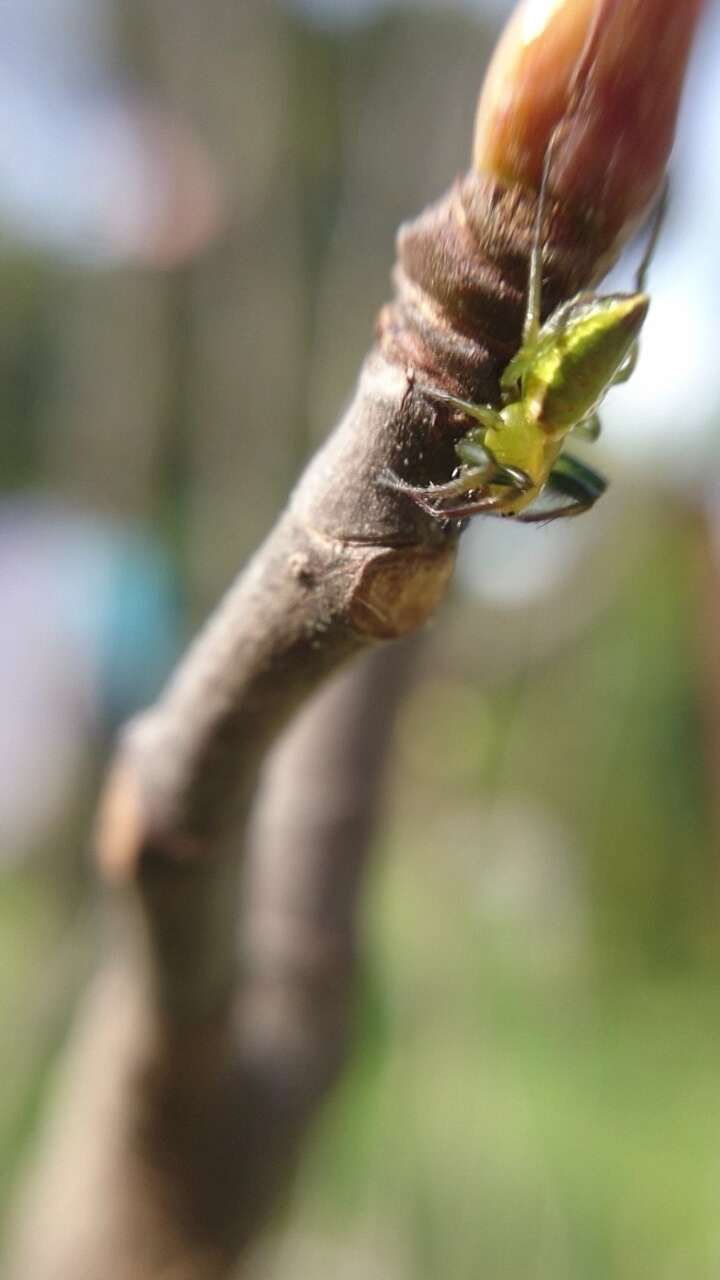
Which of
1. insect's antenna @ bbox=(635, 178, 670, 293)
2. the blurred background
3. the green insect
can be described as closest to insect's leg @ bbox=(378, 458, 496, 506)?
the green insect

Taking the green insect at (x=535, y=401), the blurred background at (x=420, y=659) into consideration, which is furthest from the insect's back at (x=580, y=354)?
the blurred background at (x=420, y=659)

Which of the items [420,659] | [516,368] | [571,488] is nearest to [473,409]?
[516,368]

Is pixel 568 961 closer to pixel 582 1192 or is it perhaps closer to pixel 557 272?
pixel 582 1192

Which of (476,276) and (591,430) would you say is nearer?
(476,276)

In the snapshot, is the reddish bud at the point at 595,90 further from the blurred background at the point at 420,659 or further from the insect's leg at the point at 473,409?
the blurred background at the point at 420,659

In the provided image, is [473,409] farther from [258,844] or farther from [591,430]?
[258,844]

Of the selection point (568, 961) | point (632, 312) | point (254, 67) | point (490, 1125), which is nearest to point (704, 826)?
point (568, 961)
